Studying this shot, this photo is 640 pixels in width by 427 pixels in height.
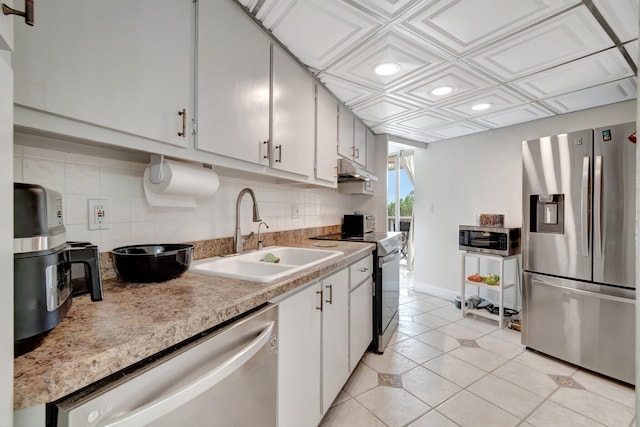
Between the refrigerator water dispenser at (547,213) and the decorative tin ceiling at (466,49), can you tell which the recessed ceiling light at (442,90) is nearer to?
the decorative tin ceiling at (466,49)

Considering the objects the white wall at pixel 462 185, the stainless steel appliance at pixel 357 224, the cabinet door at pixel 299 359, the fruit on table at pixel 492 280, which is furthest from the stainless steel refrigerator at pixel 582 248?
the cabinet door at pixel 299 359

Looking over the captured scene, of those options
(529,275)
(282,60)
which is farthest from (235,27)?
(529,275)

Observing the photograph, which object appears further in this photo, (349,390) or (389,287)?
(389,287)

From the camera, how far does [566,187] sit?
6.87 ft

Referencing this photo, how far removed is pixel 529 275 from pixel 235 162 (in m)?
2.57

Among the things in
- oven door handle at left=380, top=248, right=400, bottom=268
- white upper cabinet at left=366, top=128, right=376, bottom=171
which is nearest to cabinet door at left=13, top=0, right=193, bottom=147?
oven door handle at left=380, top=248, right=400, bottom=268

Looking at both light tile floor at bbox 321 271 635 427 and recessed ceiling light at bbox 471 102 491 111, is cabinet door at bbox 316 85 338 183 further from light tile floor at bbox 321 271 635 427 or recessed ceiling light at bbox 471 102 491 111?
light tile floor at bbox 321 271 635 427

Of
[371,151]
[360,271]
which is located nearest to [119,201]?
[360,271]

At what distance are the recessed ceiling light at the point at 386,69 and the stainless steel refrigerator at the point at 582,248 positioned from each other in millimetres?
1420

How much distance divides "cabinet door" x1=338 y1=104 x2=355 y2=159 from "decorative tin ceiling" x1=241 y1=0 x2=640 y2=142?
91 millimetres

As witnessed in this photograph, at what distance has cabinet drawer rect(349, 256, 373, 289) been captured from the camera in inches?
68.7

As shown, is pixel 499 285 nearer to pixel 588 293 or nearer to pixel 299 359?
pixel 588 293

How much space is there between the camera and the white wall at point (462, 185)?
9.59 ft

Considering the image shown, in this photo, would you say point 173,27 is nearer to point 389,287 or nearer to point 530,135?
point 389,287
